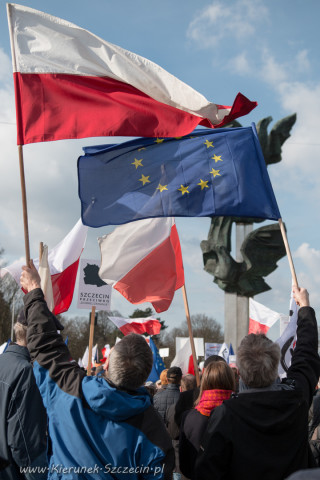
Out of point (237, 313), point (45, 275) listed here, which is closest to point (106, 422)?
point (45, 275)

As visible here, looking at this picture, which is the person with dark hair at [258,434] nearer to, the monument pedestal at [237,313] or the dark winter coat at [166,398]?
the dark winter coat at [166,398]

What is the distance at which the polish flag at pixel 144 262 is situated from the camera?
7730 mm

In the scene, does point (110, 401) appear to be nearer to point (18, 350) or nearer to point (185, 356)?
point (18, 350)

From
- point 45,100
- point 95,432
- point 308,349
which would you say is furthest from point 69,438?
point 45,100

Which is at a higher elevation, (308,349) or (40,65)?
(40,65)

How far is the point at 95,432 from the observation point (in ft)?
8.55

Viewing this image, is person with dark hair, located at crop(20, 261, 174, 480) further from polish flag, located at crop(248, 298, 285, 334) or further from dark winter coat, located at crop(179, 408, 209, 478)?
polish flag, located at crop(248, 298, 285, 334)

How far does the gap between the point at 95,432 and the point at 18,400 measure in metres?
0.71

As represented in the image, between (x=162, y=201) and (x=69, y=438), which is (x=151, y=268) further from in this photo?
(x=69, y=438)

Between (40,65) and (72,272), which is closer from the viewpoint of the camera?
(40,65)

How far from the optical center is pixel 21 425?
3070 millimetres

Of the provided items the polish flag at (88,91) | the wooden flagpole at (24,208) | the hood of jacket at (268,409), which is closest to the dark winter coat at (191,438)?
the hood of jacket at (268,409)

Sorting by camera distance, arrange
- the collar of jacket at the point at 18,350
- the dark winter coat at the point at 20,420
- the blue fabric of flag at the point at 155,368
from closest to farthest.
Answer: the dark winter coat at the point at 20,420, the collar of jacket at the point at 18,350, the blue fabric of flag at the point at 155,368

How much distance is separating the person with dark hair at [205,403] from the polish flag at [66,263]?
4938mm
